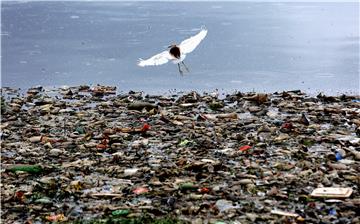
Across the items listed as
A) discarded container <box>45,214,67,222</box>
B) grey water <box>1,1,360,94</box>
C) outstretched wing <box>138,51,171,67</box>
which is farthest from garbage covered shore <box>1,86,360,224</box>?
grey water <box>1,1,360,94</box>

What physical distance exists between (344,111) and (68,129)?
4.47m

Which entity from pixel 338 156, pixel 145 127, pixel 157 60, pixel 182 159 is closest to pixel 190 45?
pixel 157 60

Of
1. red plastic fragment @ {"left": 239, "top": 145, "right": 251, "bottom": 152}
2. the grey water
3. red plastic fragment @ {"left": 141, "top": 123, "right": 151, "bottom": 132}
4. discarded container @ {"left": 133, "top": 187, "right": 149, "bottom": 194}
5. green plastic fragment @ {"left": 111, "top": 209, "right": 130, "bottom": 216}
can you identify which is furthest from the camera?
the grey water

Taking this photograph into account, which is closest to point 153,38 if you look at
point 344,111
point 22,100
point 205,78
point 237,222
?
point 205,78

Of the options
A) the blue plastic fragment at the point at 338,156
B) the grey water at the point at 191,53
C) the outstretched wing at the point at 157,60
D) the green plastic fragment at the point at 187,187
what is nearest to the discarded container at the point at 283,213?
the green plastic fragment at the point at 187,187

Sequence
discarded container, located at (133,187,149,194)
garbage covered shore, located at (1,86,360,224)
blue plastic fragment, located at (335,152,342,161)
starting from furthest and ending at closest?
blue plastic fragment, located at (335,152,342,161) < discarded container, located at (133,187,149,194) < garbage covered shore, located at (1,86,360,224)

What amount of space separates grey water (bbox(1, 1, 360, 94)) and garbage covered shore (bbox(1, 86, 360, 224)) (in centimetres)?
172

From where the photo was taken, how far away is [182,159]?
22.6 ft

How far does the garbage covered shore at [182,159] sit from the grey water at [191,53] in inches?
67.8

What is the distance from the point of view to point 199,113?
30.8ft

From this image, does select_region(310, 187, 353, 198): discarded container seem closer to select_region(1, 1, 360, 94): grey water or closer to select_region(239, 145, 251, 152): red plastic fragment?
select_region(239, 145, 251, 152): red plastic fragment

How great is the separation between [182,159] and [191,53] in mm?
9174

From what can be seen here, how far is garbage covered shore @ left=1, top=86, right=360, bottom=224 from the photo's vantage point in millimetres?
5488

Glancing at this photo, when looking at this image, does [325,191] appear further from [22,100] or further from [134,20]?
[134,20]
